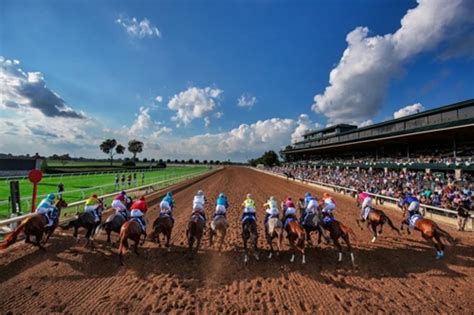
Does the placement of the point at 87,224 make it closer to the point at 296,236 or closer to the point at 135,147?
the point at 296,236

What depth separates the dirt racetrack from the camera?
358 centimetres

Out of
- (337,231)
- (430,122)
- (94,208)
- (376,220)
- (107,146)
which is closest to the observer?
(337,231)

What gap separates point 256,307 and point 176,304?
1250mm

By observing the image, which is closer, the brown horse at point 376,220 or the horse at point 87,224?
the horse at point 87,224

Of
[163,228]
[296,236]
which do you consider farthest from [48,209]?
[296,236]

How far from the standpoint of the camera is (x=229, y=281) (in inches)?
170

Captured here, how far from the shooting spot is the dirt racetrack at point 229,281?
358cm

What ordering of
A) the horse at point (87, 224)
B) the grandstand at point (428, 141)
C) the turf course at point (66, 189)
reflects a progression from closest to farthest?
the horse at point (87, 224) → the turf course at point (66, 189) → the grandstand at point (428, 141)

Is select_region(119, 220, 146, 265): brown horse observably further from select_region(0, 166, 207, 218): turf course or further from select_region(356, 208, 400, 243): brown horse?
select_region(356, 208, 400, 243): brown horse

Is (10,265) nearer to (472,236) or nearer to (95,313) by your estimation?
(95,313)

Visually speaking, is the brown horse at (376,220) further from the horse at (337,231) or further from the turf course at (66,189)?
the turf course at (66,189)

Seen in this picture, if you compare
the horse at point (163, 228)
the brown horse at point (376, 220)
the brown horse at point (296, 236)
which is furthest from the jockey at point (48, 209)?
the brown horse at point (376, 220)

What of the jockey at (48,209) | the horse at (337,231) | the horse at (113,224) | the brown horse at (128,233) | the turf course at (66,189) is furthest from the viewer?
the turf course at (66,189)

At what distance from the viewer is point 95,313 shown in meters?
3.37
